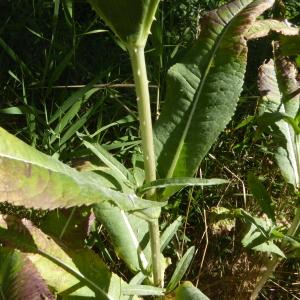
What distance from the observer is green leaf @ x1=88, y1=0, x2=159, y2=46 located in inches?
48.9

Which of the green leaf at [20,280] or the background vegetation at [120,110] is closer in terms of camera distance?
the green leaf at [20,280]

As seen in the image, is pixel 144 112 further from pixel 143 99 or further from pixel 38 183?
pixel 38 183

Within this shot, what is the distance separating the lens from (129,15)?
1259 millimetres

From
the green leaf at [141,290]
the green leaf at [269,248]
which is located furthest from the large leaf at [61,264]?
the green leaf at [269,248]

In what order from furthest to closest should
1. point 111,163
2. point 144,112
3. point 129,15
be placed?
point 111,163 → point 144,112 → point 129,15

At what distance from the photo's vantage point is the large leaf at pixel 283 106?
6.29 feet

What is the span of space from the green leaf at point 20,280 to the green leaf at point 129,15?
572 mm

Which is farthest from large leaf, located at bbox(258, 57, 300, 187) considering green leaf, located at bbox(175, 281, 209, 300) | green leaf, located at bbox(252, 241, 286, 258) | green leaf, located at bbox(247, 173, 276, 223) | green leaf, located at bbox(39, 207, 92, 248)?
green leaf, located at bbox(39, 207, 92, 248)

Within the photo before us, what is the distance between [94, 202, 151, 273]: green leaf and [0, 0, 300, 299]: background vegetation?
32 centimetres

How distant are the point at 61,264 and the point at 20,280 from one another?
18 cm

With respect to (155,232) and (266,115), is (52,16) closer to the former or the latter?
(266,115)

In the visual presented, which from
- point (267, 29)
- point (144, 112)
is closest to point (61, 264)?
point (144, 112)

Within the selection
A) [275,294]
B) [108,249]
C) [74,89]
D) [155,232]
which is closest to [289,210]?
[275,294]

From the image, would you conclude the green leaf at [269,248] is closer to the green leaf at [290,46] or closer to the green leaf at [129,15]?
the green leaf at [290,46]
